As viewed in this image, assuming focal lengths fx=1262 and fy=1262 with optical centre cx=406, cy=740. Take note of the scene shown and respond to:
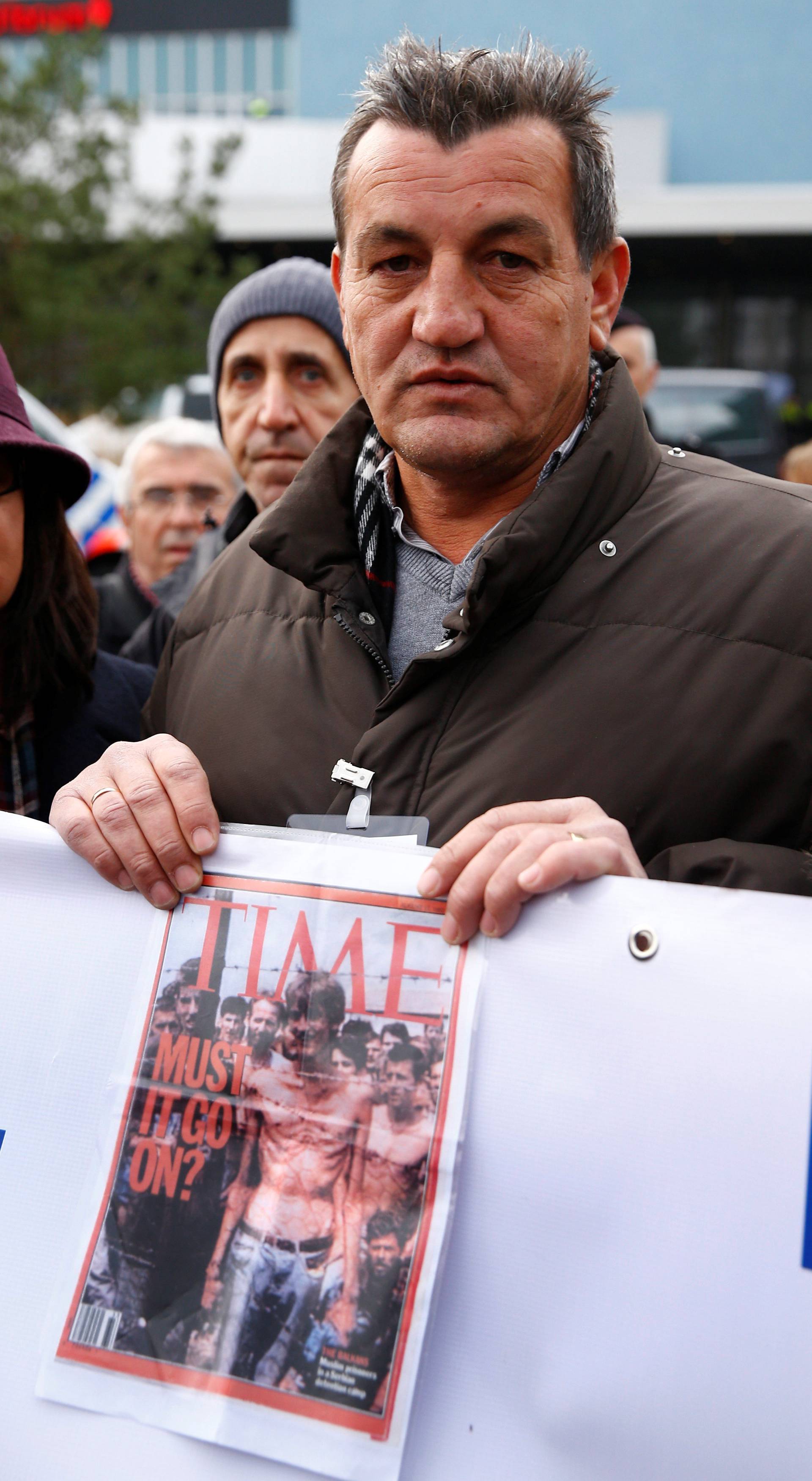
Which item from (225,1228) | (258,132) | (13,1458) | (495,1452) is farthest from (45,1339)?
(258,132)

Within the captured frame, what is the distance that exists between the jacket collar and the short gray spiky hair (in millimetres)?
226

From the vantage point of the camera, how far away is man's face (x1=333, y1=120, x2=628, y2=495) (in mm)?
1647

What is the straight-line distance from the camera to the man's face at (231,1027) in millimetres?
1429

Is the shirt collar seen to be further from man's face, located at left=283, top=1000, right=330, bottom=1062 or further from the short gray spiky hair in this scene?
man's face, located at left=283, top=1000, right=330, bottom=1062

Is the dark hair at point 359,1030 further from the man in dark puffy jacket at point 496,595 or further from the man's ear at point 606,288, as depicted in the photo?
the man's ear at point 606,288

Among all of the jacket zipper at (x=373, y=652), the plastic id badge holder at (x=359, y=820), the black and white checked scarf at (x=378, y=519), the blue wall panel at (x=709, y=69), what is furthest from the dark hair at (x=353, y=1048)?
the blue wall panel at (x=709, y=69)

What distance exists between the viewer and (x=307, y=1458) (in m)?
1.26

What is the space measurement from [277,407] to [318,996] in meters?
2.26

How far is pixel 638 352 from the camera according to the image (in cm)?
500

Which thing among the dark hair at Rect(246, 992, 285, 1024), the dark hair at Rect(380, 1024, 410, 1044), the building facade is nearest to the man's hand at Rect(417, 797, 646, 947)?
the dark hair at Rect(380, 1024, 410, 1044)

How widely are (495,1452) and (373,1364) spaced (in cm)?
14

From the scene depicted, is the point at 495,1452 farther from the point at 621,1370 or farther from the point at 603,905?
the point at 603,905

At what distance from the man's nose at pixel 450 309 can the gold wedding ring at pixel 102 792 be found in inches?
27.7

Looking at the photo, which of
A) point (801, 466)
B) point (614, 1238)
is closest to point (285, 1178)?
point (614, 1238)
